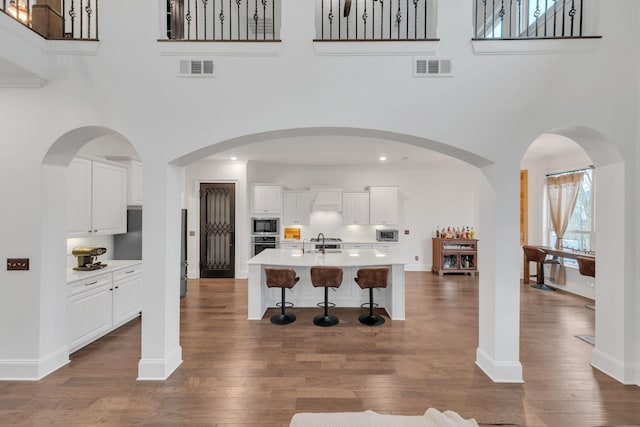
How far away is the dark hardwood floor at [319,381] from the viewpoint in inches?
97.3

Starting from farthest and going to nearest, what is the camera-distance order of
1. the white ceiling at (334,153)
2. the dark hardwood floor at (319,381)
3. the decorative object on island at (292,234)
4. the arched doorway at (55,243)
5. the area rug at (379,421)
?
1. the decorative object on island at (292,234)
2. the white ceiling at (334,153)
3. the arched doorway at (55,243)
4. the dark hardwood floor at (319,381)
5. the area rug at (379,421)

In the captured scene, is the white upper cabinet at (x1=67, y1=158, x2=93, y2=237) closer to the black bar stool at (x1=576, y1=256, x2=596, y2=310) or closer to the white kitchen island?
the white kitchen island

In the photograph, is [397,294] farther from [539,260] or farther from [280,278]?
[539,260]

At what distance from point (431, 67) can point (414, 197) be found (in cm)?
594

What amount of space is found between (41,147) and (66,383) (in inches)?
90.0

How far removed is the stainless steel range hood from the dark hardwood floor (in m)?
4.06

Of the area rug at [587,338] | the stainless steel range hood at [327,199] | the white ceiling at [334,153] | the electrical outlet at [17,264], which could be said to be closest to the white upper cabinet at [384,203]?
the white ceiling at [334,153]

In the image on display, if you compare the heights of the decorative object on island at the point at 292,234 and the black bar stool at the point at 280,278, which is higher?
the decorative object on island at the point at 292,234

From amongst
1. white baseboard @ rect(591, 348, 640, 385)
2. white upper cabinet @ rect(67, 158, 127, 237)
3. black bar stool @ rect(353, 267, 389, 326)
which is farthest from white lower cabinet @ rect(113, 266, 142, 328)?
white baseboard @ rect(591, 348, 640, 385)

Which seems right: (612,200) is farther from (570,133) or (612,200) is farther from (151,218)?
(151,218)

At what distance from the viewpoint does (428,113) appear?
117 inches

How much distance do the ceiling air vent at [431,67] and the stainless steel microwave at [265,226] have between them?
218 inches

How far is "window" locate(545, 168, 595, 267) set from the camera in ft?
19.1

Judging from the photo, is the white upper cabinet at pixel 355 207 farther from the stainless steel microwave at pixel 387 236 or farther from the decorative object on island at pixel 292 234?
the decorative object on island at pixel 292 234
